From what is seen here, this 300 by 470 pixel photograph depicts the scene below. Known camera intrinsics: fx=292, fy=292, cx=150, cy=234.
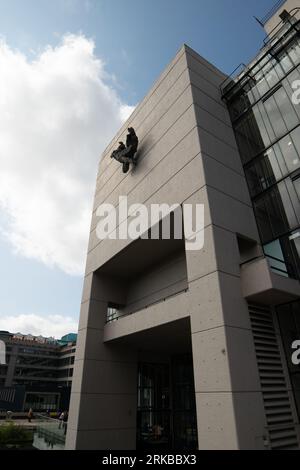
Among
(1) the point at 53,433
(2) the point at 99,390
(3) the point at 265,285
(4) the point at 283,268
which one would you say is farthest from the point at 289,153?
(1) the point at 53,433

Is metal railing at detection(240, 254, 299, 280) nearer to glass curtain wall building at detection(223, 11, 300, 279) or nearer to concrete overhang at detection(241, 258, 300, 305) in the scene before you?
glass curtain wall building at detection(223, 11, 300, 279)

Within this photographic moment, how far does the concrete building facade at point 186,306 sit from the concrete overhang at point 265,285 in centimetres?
5

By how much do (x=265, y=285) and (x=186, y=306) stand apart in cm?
300

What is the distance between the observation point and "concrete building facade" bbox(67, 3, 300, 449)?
8789mm

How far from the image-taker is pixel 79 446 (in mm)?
13711

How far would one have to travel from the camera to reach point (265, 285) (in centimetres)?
962

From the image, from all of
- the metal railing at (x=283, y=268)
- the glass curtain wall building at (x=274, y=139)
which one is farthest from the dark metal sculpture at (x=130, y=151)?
the metal railing at (x=283, y=268)

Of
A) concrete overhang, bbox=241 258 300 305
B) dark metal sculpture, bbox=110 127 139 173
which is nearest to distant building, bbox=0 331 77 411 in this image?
dark metal sculpture, bbox=110 127 139 173

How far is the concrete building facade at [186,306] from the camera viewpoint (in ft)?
28.8

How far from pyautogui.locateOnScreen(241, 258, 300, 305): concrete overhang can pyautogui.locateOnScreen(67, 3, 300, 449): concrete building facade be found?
0.16 ft

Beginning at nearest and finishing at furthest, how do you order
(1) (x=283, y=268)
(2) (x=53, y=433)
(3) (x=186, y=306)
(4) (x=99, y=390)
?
1. (3) (x=186, y=306)
2. (1) (x=283, y=268)
3. (4) (x=99, y=390)
4. (2) (x=53, y=433)

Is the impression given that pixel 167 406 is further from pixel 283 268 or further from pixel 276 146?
pixel 276 146

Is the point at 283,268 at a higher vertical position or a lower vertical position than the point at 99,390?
higher
